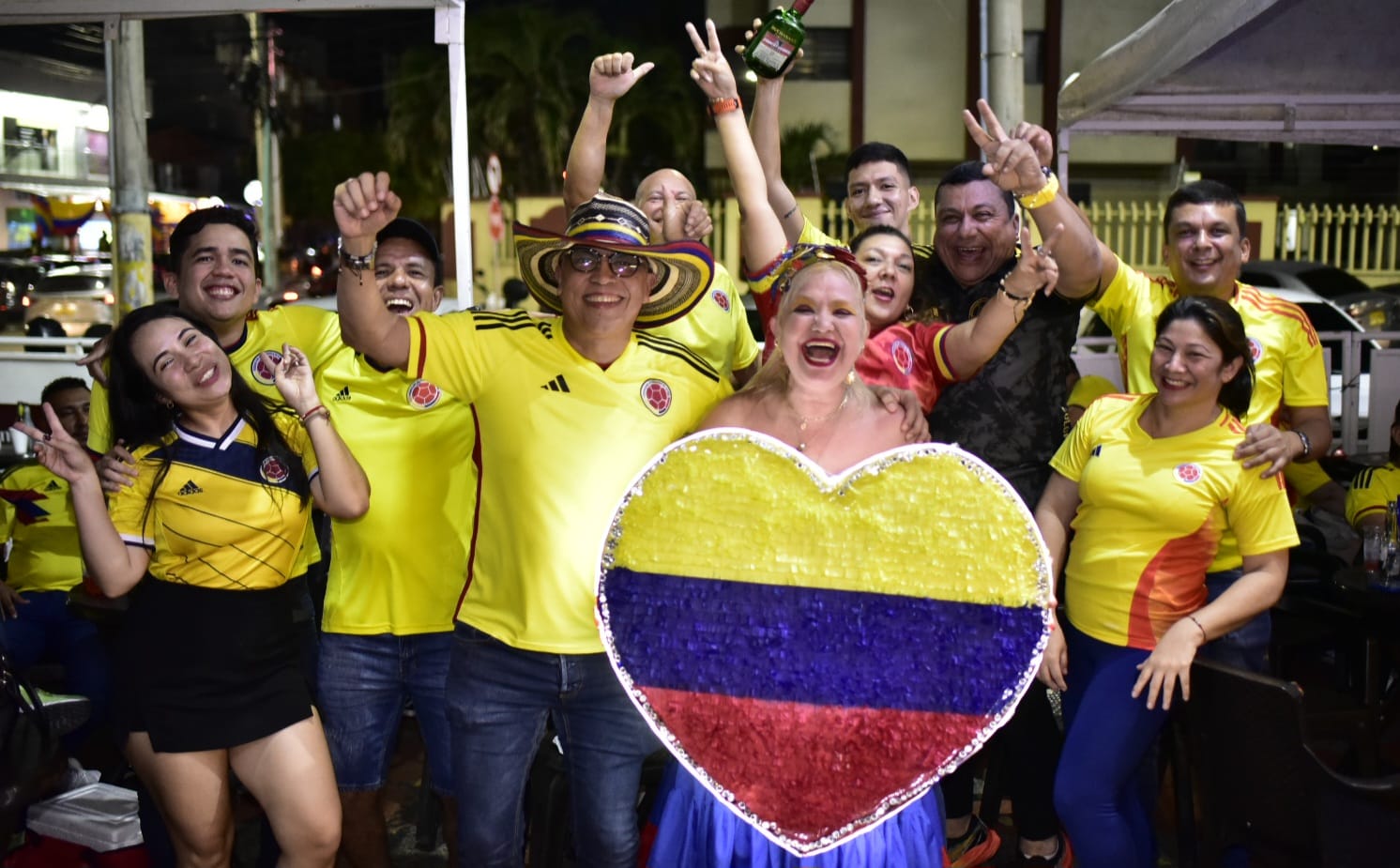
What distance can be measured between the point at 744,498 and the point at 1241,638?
1.47 m

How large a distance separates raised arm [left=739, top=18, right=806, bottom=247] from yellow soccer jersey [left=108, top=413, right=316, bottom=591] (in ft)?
5.21

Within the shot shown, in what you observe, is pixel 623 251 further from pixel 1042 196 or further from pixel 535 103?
pixel 535 103

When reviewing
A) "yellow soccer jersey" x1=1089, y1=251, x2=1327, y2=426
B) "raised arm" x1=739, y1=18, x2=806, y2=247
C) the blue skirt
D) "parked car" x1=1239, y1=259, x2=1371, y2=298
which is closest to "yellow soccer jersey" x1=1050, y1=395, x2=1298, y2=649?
"yellow soccer jersey" x1=1089, y1=251, x2=1327, y2=426

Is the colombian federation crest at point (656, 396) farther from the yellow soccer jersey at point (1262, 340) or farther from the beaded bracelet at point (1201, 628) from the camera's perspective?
the yellow soccer jersey at point (1262, 340)

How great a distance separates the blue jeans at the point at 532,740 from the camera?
8.44ft

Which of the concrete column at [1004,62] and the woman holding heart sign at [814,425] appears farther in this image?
the concrete column at [1004,62]

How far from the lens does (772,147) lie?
3654mm

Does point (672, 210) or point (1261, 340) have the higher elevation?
point (672, 210)

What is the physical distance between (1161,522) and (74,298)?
18.7m

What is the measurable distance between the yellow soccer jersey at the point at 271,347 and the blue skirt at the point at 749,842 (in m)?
1.18

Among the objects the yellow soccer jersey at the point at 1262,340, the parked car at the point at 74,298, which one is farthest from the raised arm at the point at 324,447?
the parked car at the point at 74,298

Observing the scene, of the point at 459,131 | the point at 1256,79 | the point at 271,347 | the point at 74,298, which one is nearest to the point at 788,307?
the point at 271,347

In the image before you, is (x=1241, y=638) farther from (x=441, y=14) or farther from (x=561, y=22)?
(x=561, y=22)

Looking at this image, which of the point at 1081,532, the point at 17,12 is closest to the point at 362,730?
the point at 1081,532
